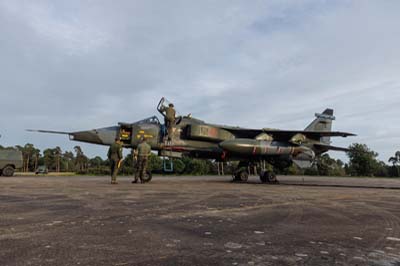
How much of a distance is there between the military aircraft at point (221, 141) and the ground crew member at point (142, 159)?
3.63ft

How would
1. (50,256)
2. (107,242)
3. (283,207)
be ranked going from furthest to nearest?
(283,207) → (107,242) → (50,256)

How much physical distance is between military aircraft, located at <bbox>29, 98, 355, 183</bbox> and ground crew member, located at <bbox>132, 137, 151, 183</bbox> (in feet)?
3.63

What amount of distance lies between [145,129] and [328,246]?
1098 cm

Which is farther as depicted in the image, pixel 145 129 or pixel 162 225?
pixel 145 129

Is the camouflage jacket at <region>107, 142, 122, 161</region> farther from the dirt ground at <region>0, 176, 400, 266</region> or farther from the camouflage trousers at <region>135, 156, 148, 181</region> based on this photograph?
the dirt ground at <region>0, 176, 400, 266</region>

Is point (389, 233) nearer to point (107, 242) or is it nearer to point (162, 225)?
point (162, 225)

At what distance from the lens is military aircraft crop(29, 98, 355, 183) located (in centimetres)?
1308

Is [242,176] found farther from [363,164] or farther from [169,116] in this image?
[363,164]

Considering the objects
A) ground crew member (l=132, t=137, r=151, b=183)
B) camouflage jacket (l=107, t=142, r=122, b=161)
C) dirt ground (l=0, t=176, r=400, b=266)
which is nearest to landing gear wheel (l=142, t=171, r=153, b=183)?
ground crew member (l=132, t=137, r=151, b=183)

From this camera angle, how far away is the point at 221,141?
15227 mm

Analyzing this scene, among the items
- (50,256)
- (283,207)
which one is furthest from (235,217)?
(50,256)

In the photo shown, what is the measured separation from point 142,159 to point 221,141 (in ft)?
15.3

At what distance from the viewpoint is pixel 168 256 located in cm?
260

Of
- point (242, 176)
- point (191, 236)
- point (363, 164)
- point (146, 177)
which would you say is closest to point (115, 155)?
point (146, 177)
